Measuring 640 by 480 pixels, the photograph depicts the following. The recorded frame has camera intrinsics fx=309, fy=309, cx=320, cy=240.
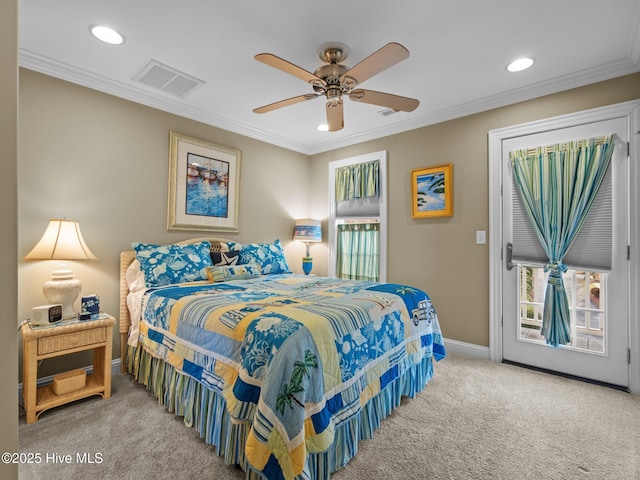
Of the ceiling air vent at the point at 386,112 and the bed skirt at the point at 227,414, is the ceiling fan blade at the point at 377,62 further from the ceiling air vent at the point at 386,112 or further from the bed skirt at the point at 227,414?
the bed skirt at the point at 227,414

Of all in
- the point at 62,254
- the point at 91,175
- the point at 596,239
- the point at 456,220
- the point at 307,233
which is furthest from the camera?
the point at 307,233

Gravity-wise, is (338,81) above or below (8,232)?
above

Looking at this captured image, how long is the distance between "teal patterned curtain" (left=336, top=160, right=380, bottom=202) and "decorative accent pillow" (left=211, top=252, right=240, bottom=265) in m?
1.85

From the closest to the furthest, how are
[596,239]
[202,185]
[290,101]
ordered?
[290,101] < [596,239] < [202,185]

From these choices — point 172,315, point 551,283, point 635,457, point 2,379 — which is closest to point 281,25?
point 172,315

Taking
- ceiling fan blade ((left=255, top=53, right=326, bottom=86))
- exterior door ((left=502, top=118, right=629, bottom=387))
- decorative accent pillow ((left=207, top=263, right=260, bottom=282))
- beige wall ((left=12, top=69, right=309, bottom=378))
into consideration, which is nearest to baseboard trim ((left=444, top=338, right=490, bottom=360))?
exterior door ((left=502, top=118, right=629, bottom=387))

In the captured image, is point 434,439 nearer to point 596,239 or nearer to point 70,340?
point 596,239

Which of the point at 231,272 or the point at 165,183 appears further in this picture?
the point at 165,183

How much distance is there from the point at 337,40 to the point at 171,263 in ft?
7.39

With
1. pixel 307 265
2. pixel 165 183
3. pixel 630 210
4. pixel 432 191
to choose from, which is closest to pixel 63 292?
pixel 165 183

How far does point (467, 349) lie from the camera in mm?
3260

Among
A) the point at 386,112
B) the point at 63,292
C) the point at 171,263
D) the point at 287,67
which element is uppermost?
the point at 386,112

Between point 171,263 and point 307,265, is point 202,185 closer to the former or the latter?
point 171,263

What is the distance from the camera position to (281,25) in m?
2.10
